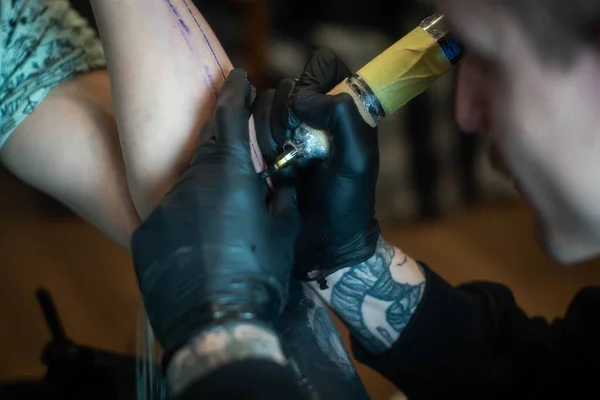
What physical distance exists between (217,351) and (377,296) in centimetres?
34

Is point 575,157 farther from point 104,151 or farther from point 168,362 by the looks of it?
point 104,151

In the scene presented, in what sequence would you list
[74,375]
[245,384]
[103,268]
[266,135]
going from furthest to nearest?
[103,268], [74,375], [266,135], [245,384]

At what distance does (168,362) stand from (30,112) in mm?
417

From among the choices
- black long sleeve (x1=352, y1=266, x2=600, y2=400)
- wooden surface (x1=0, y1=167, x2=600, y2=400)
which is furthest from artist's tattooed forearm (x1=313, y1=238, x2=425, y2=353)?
wooden surface (x1=0, y1=167, x2=600, y2=400)

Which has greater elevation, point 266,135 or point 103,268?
point 266,135

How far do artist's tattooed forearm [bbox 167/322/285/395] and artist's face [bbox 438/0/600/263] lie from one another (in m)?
0.32

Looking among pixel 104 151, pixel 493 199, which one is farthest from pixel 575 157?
pixel 493 199

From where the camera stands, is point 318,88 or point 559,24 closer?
point 559,24

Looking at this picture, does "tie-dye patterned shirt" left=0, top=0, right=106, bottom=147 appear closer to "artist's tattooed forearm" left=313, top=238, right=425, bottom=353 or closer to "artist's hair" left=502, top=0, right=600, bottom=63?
"artist's tattooed forearm" left=313, top=238, right=425, bottom=353

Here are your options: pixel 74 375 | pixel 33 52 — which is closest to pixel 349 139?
pixel 33 52

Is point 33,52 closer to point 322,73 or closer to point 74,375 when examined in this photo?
point 322,73

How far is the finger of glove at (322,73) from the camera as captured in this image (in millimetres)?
780

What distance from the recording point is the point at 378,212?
6.06 feet

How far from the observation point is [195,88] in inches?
28.8
